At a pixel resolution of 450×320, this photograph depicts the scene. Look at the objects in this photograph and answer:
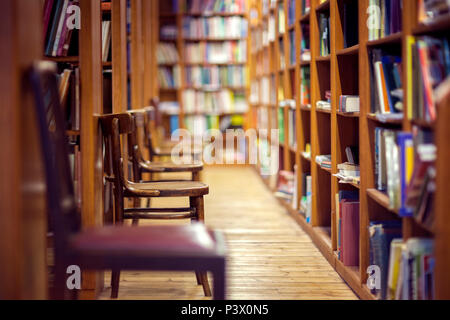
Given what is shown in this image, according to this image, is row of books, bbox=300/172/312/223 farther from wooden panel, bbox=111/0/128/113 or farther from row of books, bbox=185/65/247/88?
row of books, bbox=185/65/247/88

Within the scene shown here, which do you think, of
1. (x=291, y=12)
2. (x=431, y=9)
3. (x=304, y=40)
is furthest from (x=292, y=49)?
(x=431, y=9)

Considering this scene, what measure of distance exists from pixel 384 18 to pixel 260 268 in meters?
1.52

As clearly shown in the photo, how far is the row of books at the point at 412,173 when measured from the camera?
A: 200cm

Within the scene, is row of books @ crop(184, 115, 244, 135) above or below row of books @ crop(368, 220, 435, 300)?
above

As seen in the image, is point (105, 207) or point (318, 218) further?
point (318, 218)

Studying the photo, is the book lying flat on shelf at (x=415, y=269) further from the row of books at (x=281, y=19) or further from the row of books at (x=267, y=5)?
the row of books at (x=267, y=5)

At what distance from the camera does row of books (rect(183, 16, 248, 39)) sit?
842 centimetres

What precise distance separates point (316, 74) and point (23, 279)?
2693mm

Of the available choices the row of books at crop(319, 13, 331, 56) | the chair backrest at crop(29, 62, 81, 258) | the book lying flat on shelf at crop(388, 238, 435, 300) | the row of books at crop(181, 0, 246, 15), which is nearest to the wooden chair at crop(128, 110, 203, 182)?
the row of books at crop(319, 13, 331, 56)

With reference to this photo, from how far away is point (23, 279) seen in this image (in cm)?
186

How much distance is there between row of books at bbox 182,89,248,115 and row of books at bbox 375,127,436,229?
6230 millimetres

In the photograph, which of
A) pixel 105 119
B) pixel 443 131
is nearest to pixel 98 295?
pixel 105 119

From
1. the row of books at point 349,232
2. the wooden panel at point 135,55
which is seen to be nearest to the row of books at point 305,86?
the wooden panel at point 135,55
